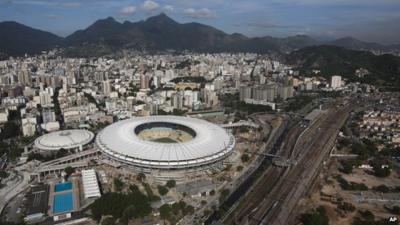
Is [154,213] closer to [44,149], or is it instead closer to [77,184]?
[77,184]

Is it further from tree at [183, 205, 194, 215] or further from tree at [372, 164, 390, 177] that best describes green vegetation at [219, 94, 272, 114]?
tree at [183, 205, 194, 215]

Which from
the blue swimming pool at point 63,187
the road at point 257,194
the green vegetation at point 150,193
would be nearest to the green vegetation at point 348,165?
the road at point 257,194

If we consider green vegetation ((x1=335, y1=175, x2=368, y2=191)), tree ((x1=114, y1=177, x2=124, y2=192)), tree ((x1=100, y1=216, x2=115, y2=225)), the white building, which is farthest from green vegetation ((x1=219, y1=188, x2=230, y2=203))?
the white building

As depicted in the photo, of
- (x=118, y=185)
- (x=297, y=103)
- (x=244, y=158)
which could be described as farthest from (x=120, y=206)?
(x=297, y=103)

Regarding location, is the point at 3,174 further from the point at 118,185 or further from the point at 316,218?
the point at 316,218

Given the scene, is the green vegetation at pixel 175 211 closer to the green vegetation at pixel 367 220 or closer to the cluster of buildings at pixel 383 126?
the green vegetation at pixel 367 220

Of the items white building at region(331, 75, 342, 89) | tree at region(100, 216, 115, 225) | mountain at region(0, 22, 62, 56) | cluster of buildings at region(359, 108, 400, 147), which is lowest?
tree at region(100, 216, 115, 225)

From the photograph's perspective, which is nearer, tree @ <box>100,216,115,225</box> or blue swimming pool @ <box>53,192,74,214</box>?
tree @ <box>100,216,115,225</box>
